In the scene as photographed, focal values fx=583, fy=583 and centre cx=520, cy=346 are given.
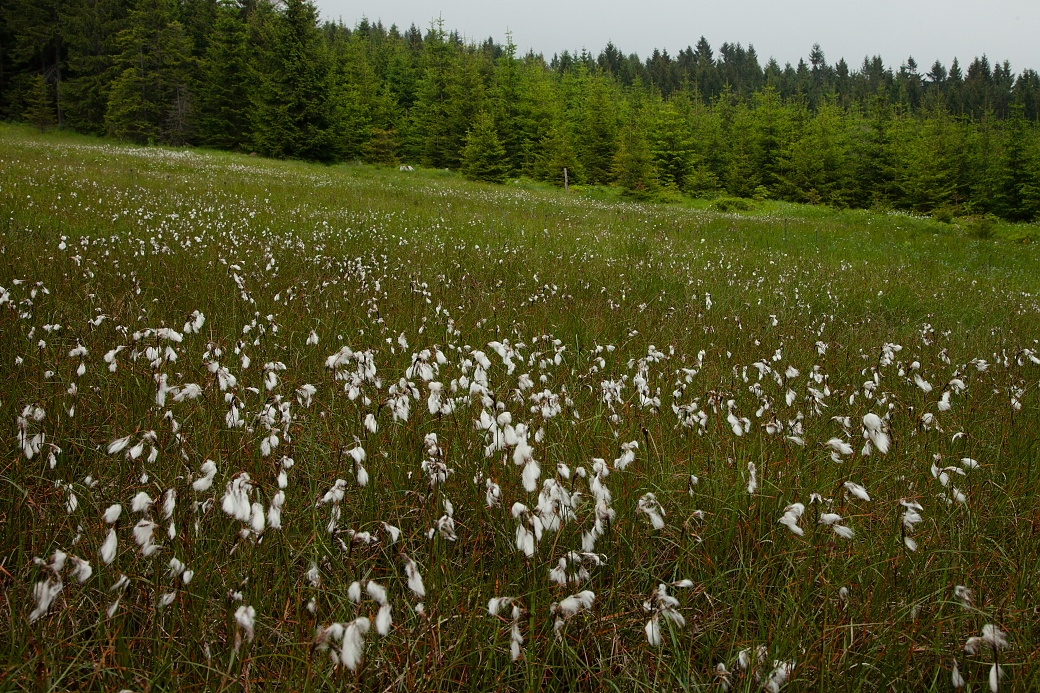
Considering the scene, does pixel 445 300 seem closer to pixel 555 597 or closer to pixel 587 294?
pixel 587 294

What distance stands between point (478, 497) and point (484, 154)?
139 feet

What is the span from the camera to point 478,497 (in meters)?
2.41

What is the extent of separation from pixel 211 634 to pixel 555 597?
1.02m

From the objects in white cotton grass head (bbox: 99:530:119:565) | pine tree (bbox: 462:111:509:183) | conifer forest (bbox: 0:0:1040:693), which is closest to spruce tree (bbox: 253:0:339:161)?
pine tree (bbox: 462:111:509:183)

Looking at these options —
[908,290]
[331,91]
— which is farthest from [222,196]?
[331,91]

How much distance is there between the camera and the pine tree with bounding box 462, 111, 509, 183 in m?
41.3

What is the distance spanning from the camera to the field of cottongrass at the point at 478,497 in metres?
1.63

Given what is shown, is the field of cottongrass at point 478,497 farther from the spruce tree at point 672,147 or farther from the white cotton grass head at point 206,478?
the spruce tree at point 672,147

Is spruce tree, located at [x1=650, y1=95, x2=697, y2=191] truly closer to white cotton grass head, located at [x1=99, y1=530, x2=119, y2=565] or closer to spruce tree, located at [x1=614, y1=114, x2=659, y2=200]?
spruce tree, located at [x1=614, y1=114, x2=659, y2=200]

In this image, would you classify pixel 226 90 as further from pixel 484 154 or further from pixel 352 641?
pixel 352 641

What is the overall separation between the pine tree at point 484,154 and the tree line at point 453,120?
155 mm

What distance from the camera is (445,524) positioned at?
1580 mm

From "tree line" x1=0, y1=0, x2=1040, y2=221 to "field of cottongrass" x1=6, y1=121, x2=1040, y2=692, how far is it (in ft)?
115

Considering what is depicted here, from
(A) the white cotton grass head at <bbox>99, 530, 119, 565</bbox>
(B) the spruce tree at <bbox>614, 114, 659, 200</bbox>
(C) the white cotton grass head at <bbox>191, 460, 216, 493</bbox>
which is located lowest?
(A) the white cotton grass head at <bbox>99, 530, 119, 565</bbox>
